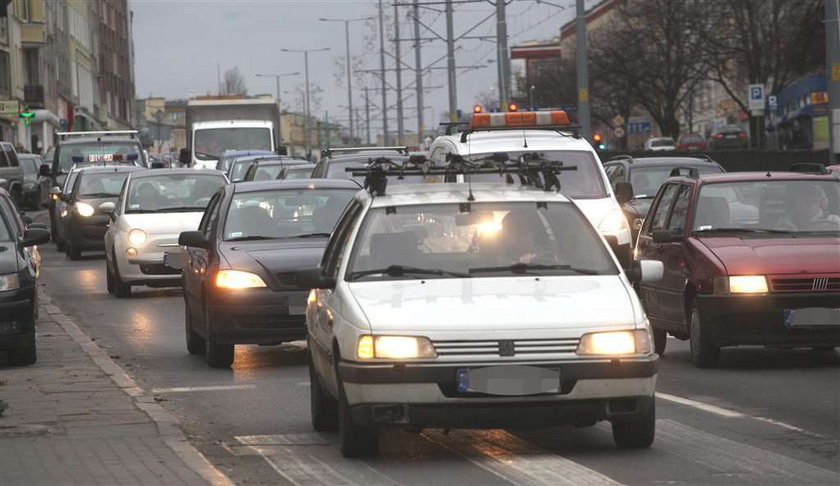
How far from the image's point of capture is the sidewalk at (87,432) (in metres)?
9.12

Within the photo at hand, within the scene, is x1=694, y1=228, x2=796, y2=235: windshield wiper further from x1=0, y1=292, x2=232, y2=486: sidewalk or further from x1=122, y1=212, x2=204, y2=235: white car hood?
x1=122, y1=212, x2=204, y2=235: white car hood

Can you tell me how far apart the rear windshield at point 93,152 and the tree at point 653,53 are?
33381mm

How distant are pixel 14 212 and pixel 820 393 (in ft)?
31.5

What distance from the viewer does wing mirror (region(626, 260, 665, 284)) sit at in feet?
34.7

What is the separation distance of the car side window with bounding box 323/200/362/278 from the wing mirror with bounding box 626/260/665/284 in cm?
157

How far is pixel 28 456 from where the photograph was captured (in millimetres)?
9797

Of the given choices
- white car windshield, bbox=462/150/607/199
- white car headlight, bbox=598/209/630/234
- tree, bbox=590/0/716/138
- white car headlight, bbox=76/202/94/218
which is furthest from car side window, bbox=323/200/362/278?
tree, bbox=590/0/716/138

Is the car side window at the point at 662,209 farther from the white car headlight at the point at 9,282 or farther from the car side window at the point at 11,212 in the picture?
the car side window at the point at 11,212

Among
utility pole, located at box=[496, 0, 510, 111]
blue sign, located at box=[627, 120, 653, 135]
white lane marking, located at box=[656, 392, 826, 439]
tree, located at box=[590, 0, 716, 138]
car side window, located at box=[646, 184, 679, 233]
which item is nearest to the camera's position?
white lane marking, located at box=[656, 392, 826, 439]

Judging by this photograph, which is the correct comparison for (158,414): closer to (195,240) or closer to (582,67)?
(195,240)

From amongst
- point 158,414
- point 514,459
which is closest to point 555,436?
point 514,459

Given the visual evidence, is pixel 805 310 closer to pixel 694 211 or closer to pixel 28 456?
pixel 694 211

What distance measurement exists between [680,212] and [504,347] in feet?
22.8

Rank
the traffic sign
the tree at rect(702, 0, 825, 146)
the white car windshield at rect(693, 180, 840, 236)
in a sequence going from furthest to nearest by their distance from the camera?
1. the tree at rect(702, 0, 825, 146)
2. the traffic sign
3. the white car windshield at rect(693, 180, 840, 236)
